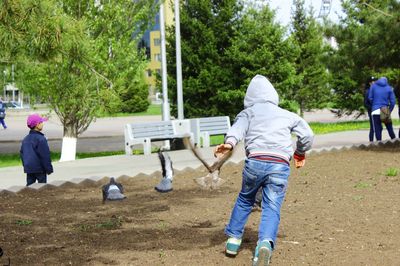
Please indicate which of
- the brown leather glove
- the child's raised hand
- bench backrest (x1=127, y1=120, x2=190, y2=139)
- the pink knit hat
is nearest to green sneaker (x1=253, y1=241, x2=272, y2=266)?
the child's raised hand

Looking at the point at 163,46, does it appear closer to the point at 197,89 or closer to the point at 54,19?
the point at 197,89

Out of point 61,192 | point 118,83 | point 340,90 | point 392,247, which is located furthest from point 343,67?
point 340,90

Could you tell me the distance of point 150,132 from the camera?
16.8 metres

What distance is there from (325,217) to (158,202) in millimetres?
2202

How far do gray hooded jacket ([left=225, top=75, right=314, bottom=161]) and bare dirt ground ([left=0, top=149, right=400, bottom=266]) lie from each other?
2.86 feet

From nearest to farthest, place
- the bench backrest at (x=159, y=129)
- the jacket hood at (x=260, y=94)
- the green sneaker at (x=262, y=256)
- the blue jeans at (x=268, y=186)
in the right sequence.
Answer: the green sneaker at (x=262, y=256)
the blue jeans at (x=268, y=186)
the jacket hood at (x=260, y=94)
the bench backrest at (x=159, y=129)

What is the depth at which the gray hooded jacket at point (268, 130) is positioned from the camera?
217 inches

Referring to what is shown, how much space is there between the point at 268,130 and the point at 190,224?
1981 millimetres

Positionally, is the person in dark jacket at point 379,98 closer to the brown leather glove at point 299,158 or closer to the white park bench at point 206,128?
the white park bench at point 206,128

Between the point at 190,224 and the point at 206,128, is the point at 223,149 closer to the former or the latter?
the point at 190,224

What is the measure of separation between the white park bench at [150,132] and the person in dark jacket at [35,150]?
21.4 feet

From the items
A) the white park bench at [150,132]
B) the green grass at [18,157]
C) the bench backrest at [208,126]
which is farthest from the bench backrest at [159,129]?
the green grass at [18,157]

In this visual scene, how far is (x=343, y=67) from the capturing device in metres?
15.0

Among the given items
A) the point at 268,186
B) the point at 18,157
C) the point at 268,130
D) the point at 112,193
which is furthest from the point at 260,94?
the point at 18,157
